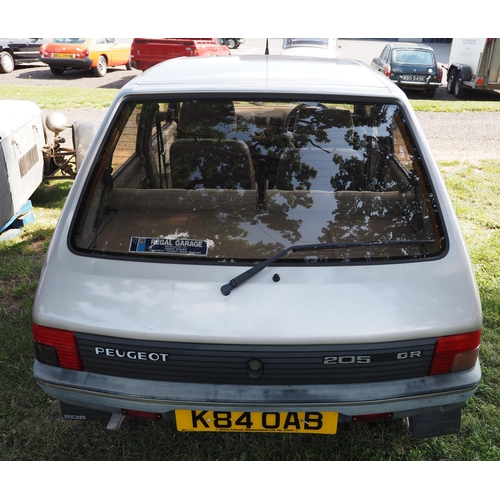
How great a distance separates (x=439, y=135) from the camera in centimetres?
905

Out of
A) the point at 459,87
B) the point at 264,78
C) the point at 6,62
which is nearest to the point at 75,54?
the point at 6,62

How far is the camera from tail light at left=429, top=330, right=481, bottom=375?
1947mm

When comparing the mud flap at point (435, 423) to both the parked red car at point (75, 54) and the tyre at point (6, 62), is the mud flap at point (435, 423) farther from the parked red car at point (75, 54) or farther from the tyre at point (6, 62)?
the tyre at point (6, 62)

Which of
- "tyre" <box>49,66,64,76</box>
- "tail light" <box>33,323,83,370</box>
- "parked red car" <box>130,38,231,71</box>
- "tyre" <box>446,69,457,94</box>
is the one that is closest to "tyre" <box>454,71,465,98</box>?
"tyre" <box>446,69,457,94</box>

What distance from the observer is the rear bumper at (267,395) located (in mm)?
1941

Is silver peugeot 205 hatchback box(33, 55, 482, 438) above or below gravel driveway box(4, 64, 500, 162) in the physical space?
above

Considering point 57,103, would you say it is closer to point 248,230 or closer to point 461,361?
point 248,230

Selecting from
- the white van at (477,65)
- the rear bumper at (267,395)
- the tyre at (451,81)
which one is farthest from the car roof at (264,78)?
the tyre at (451,81)

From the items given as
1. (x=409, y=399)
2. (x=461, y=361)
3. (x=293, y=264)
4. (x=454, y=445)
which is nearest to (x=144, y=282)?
(x=293, y=264)

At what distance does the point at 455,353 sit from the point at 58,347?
1564 millimetres

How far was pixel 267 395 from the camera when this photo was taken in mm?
1946

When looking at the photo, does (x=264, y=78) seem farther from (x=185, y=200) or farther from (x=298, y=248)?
(x=298, y=248)

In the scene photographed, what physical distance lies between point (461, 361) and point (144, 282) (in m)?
1.29

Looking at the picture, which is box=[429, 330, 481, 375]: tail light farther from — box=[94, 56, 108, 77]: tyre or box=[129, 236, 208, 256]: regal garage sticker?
box=[94, 56, 108, 77]: tyre
